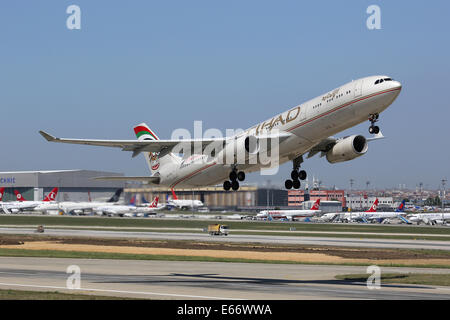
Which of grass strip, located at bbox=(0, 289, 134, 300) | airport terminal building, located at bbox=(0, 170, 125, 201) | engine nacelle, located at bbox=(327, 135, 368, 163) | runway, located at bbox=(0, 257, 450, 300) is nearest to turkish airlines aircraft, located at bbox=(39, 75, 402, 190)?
engine nacelle, located at bbox=(327, 135, 368, 163)

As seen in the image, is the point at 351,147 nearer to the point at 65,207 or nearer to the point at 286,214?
the point at 286,214

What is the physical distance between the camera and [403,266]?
45.6 metres

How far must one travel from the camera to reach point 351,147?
160ft

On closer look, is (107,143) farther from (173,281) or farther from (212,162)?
(173,281)

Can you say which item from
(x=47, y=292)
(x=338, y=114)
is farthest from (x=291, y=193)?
(x=47, y=292)

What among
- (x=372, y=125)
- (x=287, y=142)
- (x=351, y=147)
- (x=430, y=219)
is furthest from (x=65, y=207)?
(x=372, y=125)

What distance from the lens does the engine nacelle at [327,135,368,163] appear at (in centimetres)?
4869

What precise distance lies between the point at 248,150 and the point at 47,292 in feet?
73.7

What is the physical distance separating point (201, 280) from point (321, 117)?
15198mm

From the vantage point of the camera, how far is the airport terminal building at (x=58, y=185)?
610 ft

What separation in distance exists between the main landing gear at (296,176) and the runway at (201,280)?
37.7ft

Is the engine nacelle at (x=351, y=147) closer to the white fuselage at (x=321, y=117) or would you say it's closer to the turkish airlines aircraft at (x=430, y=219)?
the white fuselage at (x=321, y=117)

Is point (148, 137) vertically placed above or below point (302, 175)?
above

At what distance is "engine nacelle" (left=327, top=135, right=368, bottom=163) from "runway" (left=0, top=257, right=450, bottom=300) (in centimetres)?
958
